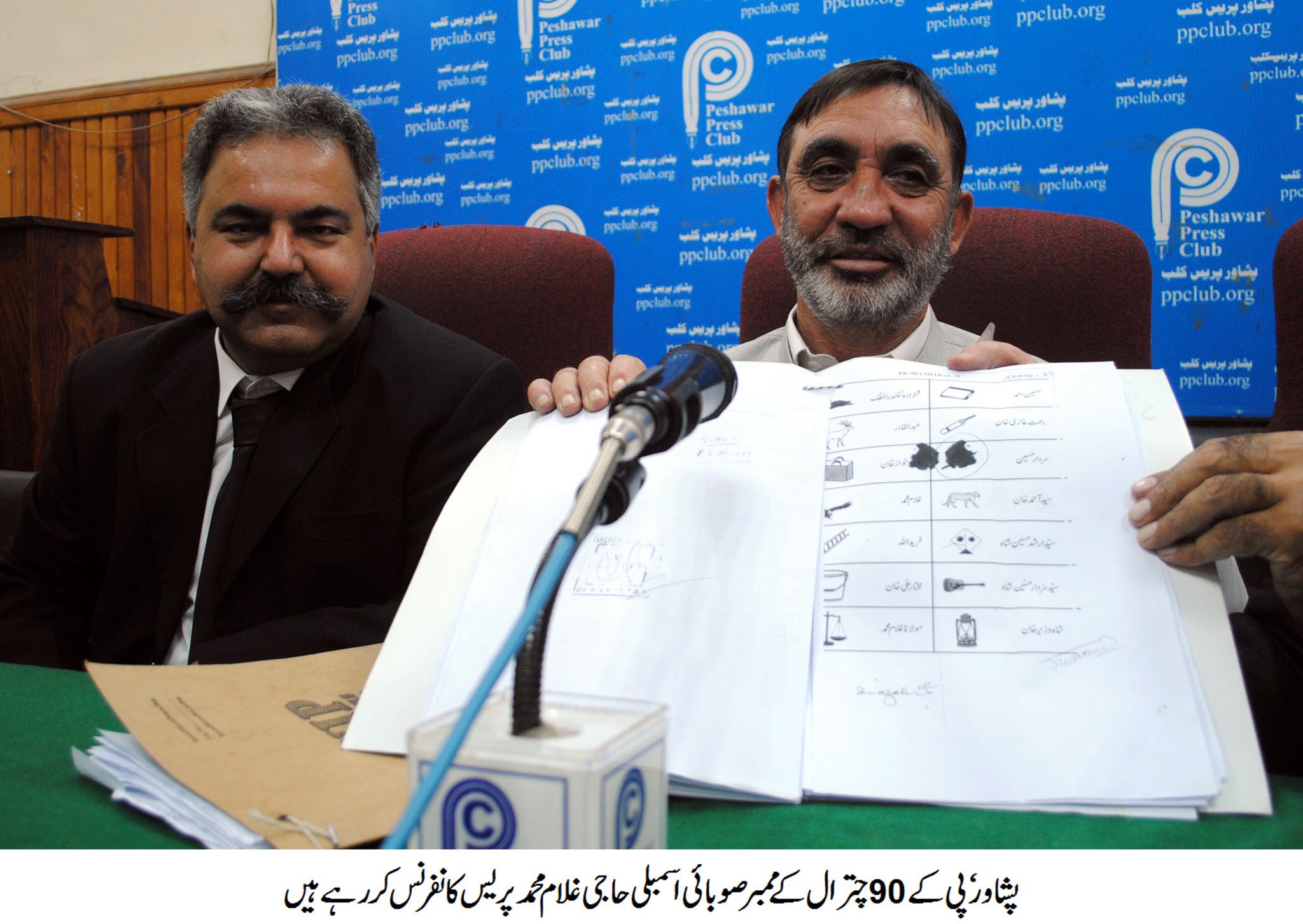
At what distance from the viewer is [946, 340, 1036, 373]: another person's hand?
78cm

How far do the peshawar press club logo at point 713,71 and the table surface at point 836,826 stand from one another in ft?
8.35

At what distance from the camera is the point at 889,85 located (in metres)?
1.42

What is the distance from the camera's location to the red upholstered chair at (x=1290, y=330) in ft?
4.11

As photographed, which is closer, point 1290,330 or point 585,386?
point 585,386

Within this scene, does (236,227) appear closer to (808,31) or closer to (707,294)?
(707,294)

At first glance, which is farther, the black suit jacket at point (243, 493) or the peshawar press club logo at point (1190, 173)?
the peshawar press club logo at point (1190, 173)

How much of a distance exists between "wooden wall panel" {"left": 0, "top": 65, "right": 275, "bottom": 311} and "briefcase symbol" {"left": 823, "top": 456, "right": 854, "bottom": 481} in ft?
12.6

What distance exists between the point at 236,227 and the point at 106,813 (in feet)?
3.09

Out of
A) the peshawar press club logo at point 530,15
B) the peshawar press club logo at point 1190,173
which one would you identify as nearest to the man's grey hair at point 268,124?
the peshawar press club logo at point 530,15

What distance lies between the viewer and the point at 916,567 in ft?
2.04

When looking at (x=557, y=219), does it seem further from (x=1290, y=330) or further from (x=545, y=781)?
(x=545, y=781)

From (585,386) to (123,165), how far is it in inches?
161

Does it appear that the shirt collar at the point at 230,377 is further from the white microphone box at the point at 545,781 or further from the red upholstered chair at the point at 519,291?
the white microphone box at the point at 545,781
